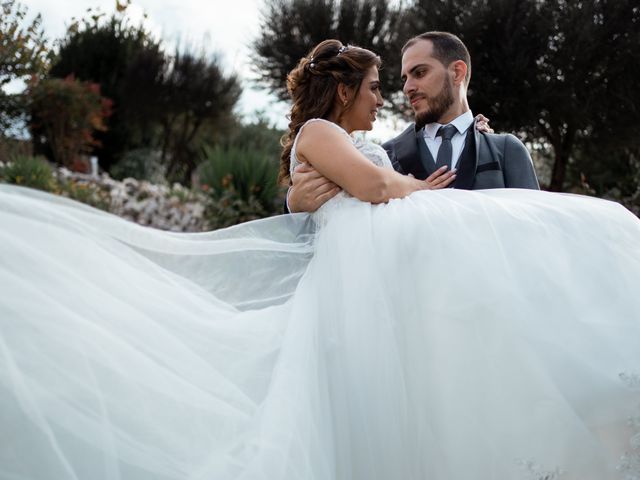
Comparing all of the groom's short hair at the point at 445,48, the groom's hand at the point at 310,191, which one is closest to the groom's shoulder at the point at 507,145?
the groom's short hair at the point at 445,48

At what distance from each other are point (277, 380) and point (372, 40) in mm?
10682

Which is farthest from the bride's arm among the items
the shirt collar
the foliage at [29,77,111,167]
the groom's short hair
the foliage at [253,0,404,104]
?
Result: the foliage at [29,77,111,167]

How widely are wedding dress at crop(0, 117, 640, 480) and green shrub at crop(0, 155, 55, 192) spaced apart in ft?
25.7

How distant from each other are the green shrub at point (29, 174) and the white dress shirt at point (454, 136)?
7199 millimetres

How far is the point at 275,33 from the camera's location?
1230 cm

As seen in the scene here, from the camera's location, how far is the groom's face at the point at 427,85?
3539 mm

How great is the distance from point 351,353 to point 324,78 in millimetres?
1415

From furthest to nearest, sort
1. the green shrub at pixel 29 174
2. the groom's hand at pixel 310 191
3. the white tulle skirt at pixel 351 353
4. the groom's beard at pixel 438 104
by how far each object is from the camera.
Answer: the green shrub at pixel 29 174
the groom's beard at pixel 438 104
the groom's hand at pixel 310 191
the white tulle skirt at pixel 351 353

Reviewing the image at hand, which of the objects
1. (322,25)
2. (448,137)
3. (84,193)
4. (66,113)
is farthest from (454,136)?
(66,113)

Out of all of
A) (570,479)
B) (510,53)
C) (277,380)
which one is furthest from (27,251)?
(510,53)

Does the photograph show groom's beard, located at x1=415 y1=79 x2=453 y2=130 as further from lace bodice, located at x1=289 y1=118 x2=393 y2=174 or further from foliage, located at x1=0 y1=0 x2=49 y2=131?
foliage, located at x1=0 y1=0 x2=49 y2=131

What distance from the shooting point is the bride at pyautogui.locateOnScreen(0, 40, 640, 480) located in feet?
5.98

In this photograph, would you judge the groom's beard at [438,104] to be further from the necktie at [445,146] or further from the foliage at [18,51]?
the foliage at [18,51]

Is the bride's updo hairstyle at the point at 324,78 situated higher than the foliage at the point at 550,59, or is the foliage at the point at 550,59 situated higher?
the foliage at the point at 550,59
